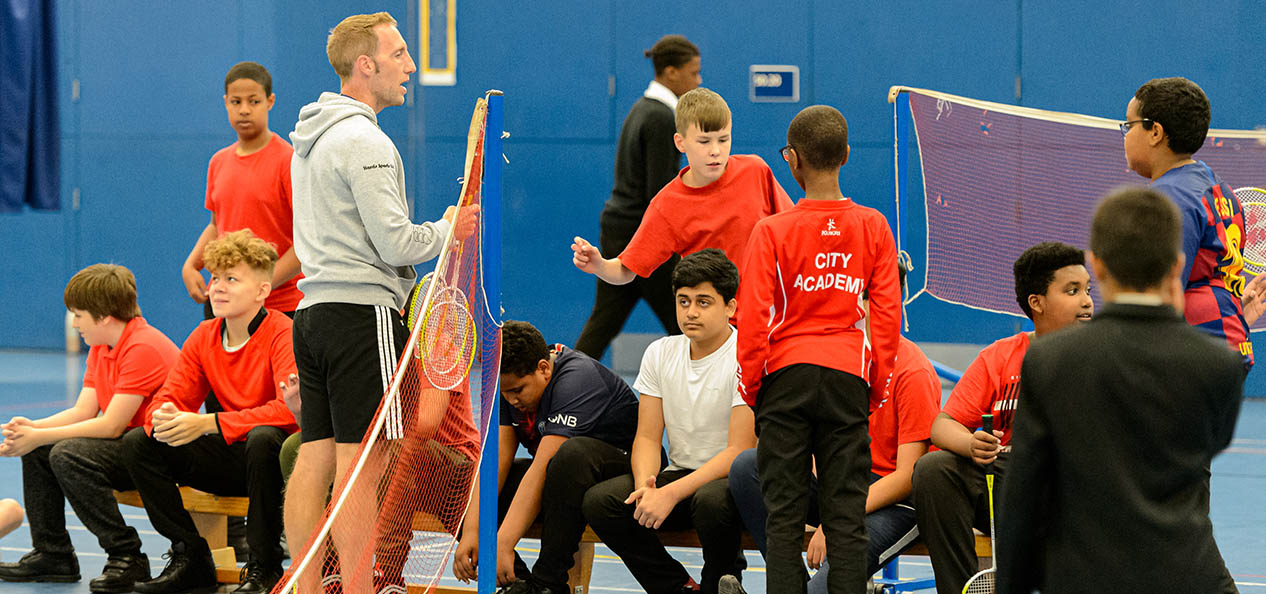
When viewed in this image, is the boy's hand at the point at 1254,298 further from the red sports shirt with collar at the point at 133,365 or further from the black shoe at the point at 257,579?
the red sports shirt with collar at the point at 133,365

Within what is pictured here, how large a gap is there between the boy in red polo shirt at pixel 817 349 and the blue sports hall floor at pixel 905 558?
1134 millimetres

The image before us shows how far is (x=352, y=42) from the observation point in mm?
3852

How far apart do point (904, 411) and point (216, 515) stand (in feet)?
8.59

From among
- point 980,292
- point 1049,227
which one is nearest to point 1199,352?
point 980,292

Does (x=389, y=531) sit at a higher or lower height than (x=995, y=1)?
lower

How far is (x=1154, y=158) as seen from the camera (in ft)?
12.7

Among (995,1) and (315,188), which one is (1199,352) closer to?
(315,188)

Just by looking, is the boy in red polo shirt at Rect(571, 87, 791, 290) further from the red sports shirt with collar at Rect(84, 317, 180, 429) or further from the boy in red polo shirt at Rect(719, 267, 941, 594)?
the red sports shirt with collar at Rect(84, 317, 180, 429)

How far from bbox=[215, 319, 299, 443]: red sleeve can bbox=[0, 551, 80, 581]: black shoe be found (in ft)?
2.86

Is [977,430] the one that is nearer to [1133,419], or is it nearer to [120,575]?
[1133,419]

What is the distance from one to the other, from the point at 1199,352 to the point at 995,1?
8.08m

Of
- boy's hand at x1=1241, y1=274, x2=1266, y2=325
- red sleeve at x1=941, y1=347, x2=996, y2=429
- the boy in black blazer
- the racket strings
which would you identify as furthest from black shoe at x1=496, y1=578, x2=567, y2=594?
the racket strings

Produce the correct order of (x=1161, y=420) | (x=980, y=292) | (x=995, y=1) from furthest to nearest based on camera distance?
(x=995, y=1), (x=980, y=292), (x=1161, y=420)

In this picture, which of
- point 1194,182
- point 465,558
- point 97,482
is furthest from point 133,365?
point 1194,182
